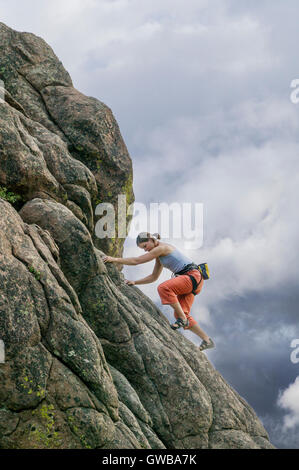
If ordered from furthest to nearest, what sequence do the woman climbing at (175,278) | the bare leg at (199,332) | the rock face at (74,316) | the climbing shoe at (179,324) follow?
1. the bare leg at (199,332)
2. the climbing shoe at (179,324)
3. the woman climbing at (175,278)
4. the rock face at (74,316)

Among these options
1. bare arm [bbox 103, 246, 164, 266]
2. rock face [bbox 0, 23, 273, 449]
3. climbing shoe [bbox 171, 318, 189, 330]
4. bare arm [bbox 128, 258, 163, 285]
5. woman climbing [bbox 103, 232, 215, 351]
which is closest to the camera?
rock face [bbox 0, 23, 273, 449]

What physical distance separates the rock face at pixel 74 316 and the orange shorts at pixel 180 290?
4.15 feet

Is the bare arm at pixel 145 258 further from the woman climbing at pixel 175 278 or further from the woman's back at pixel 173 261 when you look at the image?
the woman's back at pixel 173 261

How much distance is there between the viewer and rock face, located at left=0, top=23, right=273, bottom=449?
13492mm

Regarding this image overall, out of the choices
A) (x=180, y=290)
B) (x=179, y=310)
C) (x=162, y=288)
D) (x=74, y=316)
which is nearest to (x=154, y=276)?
(x=162, y=288)

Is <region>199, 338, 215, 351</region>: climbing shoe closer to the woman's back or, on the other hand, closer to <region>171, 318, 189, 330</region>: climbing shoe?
<region>171, 318, 189, 330</region>: climbing shoe

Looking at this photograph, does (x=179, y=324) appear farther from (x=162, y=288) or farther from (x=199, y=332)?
(x=162, y=288)

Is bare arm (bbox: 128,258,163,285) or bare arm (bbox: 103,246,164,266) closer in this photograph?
bare arm (bbox: 103,246,164,266)

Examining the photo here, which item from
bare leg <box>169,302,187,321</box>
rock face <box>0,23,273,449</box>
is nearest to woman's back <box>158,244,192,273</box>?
bare leg <box>169,302,187,321</box>

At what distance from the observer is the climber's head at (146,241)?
2227 cm

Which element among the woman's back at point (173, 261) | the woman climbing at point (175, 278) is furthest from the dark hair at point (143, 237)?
the woman's back at point (173, 261)

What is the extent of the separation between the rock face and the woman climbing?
850 millimetres

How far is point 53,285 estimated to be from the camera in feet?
48.7

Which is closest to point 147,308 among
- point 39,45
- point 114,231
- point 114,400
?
point 114,231
